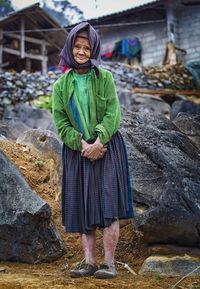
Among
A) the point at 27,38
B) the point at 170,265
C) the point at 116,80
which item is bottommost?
the point at 170,265

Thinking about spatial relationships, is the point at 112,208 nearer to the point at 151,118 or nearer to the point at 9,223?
the point at 9,223

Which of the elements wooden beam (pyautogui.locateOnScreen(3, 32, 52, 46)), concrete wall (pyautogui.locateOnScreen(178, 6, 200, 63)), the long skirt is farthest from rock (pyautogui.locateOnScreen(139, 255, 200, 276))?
concrete wall (pyautogui.locateOnScreen(178, 6, 200, 63))

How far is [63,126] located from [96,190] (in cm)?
56

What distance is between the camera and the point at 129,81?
55.3 feet

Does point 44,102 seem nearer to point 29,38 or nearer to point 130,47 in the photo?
point 29,38

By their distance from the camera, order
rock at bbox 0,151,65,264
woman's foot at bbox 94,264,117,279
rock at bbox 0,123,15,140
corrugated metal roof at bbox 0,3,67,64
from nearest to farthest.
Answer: woman's foot at bbox 94,264,117,279, rock at bbox 0,151,65,264, rock at bbox 0,123,15,140, corrugated metal roof at bbox 0,3,67,64

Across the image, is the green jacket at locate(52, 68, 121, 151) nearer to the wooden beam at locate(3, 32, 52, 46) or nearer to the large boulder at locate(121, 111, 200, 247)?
the large boulder at locate(121, 111, 200, 247)

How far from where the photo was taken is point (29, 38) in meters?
20.4

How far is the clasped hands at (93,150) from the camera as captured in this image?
11.3 ft

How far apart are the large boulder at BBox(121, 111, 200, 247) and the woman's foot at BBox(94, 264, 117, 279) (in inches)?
24.7

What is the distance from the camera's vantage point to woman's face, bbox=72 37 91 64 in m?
3.61

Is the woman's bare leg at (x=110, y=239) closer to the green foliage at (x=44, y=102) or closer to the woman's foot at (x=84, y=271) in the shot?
the woman's foot at (x=84, y=271)

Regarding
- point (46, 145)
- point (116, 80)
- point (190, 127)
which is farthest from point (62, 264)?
Answer: point (116, 80)

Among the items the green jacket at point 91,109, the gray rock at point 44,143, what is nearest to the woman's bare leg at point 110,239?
the green jacket at point 91,109
